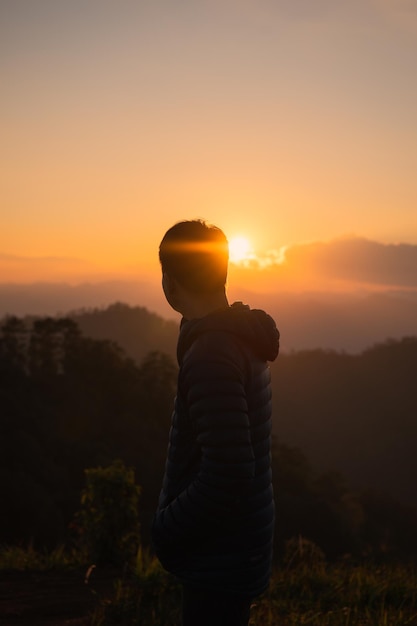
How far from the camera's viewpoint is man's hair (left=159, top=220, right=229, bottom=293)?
2.67 meters

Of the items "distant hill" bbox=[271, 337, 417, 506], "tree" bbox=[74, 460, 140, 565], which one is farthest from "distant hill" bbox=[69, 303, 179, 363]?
"tree" bbox=[74, 460, 140, 565]

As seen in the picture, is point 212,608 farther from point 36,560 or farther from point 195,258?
point 36,560

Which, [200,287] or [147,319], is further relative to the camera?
[147,319]

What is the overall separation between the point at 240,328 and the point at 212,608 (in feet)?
3.28

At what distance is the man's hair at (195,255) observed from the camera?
8.77ft

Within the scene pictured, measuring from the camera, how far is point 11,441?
177 feet

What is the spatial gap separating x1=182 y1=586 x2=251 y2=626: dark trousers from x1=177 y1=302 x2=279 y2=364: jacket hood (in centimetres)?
84

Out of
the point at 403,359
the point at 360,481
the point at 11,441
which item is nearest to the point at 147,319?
the point at 403,359

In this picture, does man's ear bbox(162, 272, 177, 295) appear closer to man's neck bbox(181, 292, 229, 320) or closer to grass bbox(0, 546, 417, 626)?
man's neck bbox(181, 292, 229, 320)

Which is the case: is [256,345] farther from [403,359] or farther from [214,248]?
[403,359]

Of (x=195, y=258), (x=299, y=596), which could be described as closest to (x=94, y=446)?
(x=299, y=596)

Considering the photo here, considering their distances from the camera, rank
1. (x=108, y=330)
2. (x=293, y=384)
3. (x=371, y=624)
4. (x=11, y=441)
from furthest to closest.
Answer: (x=108, y=330) → (x=293, y=384) → (x=11, y=441) → (x=371, y=624)

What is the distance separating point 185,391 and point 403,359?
161957 mm

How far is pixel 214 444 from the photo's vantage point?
2.47 m
